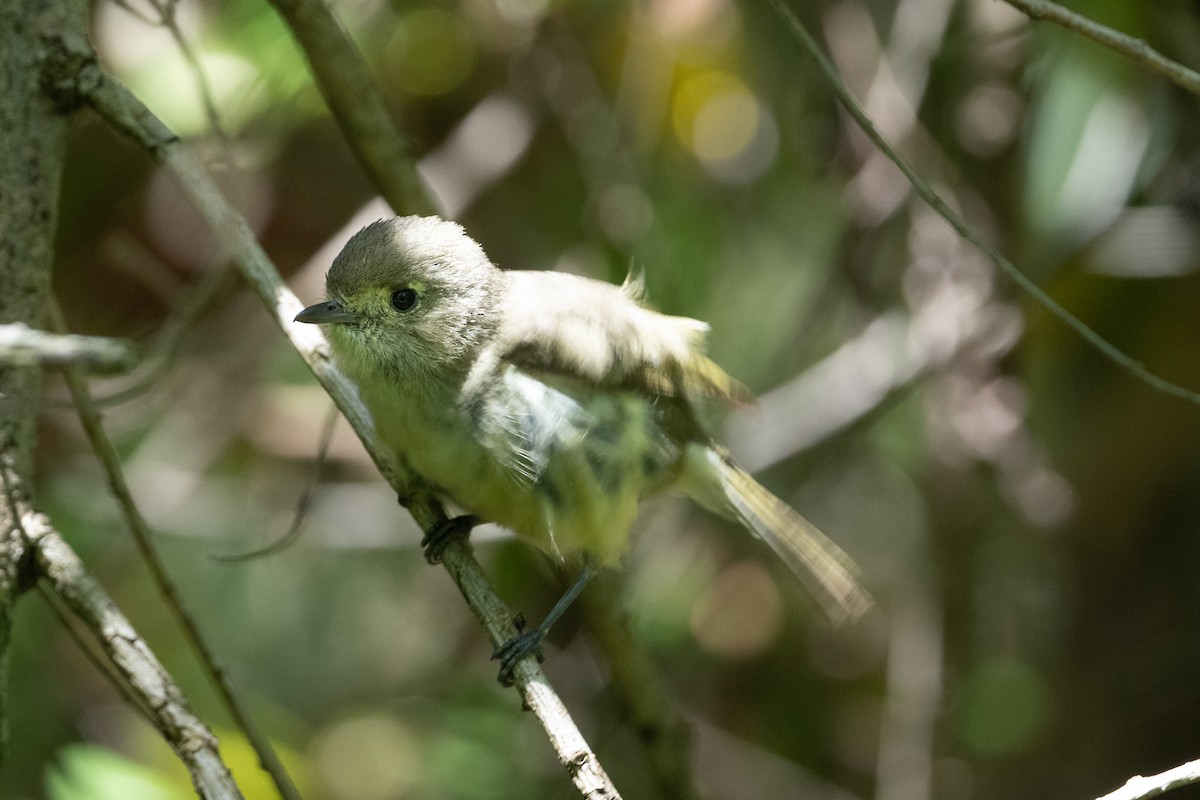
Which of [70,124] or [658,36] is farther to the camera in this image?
[658,36]

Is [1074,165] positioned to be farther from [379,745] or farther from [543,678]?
[379,745]

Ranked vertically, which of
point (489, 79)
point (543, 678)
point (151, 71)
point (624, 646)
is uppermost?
point (489, 79)

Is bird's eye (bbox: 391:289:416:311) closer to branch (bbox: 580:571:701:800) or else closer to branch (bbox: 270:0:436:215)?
branch (bbox: 270:0:436:215)

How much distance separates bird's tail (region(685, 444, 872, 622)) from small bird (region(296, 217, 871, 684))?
0.10 m

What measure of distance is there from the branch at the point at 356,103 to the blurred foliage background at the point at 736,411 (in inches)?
32.0

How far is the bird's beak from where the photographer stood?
8.08 feet

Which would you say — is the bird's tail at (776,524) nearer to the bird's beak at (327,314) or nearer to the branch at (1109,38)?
the bird's beak at (327,314)

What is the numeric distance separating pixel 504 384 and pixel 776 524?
969 millimetres

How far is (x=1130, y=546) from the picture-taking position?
12.0 ft

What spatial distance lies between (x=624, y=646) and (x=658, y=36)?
7.52 feet

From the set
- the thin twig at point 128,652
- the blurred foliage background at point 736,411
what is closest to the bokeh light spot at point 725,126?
the blurred foliage background at point 736,411

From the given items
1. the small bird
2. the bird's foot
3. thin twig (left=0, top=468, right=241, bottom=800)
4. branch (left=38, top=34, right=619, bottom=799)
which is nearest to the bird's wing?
the small bird

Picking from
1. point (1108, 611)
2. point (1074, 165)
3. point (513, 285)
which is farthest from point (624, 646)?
point (1074, 165)

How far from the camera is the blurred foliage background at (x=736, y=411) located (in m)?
3.62
